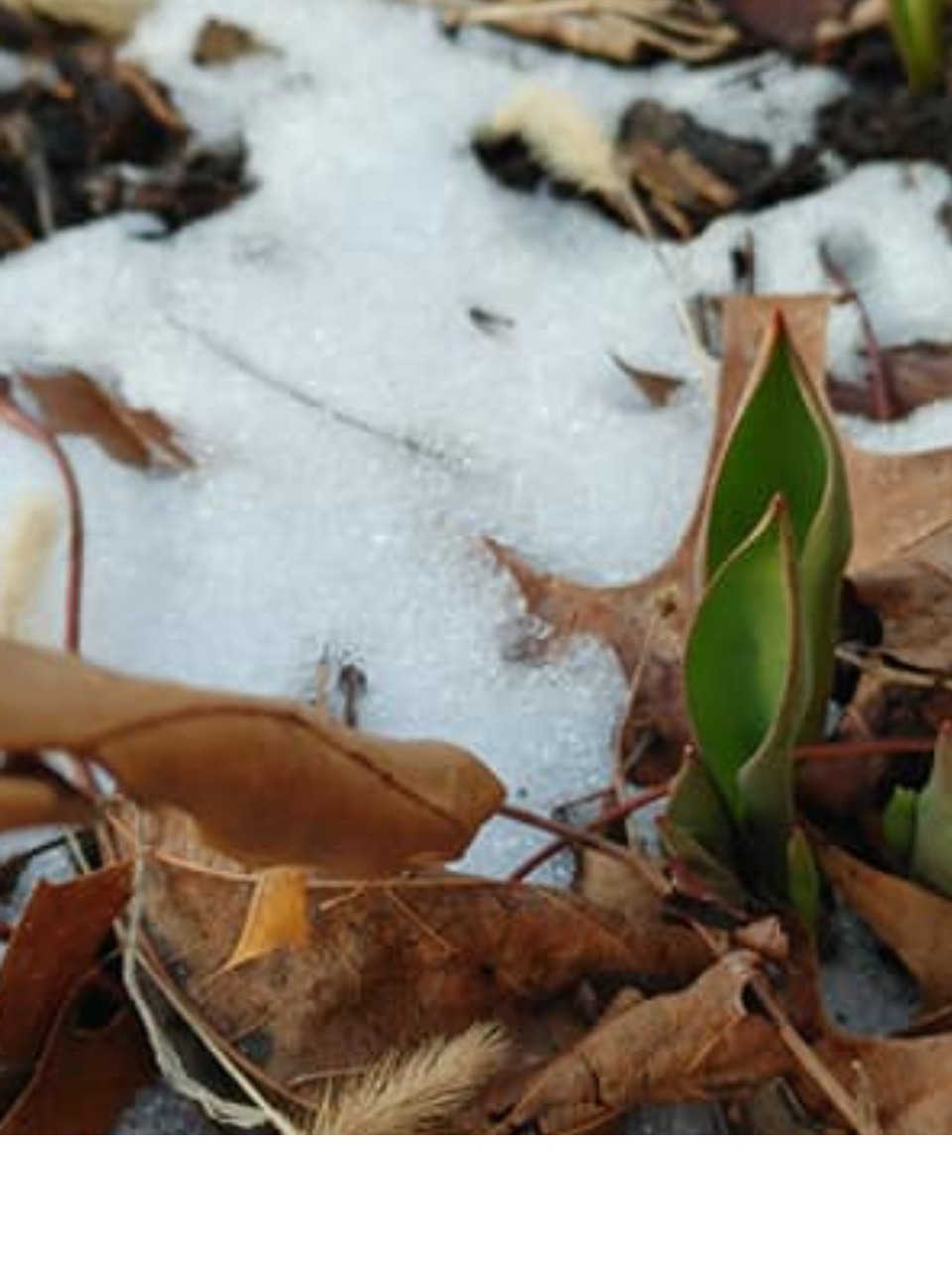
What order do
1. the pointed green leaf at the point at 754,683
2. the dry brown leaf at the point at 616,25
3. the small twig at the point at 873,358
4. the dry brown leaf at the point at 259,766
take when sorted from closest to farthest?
the dry brown leaf at the point at 259,766
the pointed green leaf at the point at 754,683
the small twig at the point at 873,358
the dry brown leaf at the point at 616,25

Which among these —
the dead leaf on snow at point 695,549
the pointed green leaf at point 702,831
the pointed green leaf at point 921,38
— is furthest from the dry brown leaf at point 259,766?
the pointed green leaf at point 921,38

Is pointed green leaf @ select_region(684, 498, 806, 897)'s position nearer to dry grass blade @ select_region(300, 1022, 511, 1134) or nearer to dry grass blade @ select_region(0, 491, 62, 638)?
dry grass blade @ select_region(300, 1022, 511, 1134)

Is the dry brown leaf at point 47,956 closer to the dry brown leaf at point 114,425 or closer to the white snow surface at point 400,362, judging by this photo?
Result: the white snow surface at point 400,362

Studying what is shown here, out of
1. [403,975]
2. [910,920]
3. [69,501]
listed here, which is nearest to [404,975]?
[403,975]

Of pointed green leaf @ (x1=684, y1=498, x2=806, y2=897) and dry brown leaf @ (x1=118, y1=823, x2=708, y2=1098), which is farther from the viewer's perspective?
dry brown leaf @ (x1=118, y1=823, x2=708, y2=1098)

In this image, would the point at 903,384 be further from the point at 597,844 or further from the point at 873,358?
the point at 597,844

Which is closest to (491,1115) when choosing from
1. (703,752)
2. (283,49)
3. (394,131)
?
(703,752)

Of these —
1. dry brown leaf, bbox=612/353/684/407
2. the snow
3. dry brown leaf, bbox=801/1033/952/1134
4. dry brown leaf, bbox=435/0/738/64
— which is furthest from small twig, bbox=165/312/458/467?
dry brown leaf, bbox=801/1033/952/1134
